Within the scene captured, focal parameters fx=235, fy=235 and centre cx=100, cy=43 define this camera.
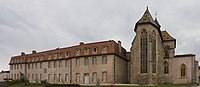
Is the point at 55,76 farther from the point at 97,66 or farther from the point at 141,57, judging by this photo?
the point at 141,57

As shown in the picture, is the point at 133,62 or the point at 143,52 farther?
the point at 133,62

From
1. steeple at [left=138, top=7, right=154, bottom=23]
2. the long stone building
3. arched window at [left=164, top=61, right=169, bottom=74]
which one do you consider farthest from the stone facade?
arched window at [left=164, top=61, right=169, bottom=74]

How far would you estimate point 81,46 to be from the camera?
149ft

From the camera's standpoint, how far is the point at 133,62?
41.4 m

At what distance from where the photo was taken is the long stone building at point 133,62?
40.1 m

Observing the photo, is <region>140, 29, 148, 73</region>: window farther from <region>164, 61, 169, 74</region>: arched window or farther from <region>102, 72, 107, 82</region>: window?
<region>102, 72, 107, 82</region>: window

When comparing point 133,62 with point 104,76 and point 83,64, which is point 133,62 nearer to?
point 104,76

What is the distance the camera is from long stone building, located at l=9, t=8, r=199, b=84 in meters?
40.1

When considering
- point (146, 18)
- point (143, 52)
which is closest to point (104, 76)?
point (143, 52)

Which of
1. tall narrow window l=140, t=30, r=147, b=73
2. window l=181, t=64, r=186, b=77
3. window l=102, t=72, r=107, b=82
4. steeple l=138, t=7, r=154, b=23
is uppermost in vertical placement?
steeple l=138, t=7, r=154, b=23

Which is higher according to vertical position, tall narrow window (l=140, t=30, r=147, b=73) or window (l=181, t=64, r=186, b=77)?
tall narrow window (l=140, t=30, r=147, b=73)

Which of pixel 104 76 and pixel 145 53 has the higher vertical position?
pixel 145 53

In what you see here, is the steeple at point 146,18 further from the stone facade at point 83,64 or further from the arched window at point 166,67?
the arched window at point 166,67

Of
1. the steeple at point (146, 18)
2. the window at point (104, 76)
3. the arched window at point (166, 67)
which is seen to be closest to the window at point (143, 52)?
the steeple at point (146, 18)
